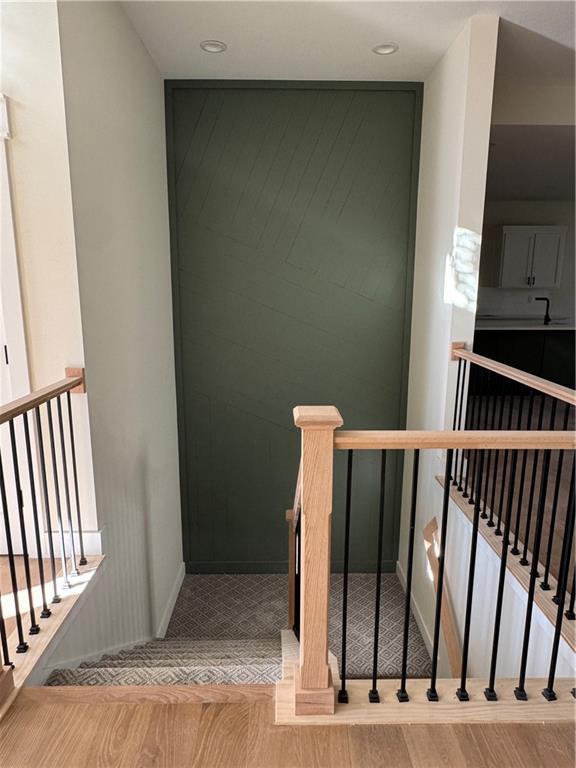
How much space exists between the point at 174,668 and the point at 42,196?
2.06 meters

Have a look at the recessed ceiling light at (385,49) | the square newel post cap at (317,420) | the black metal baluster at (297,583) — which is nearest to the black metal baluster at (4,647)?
the square newel post cap at (317,420)

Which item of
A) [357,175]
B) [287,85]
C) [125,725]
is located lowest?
A: [125,725]

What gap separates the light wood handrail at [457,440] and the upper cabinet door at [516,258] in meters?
6.44

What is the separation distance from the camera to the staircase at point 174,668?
2.03m

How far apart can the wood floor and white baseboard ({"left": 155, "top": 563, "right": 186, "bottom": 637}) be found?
2.12m

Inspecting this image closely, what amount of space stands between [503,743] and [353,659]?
2.02m

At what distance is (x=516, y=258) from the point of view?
7.32 metres

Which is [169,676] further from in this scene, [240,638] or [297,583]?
[240,638]

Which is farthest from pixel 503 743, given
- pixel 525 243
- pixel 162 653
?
pixel 525 243

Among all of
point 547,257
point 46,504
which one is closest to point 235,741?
point 46,504

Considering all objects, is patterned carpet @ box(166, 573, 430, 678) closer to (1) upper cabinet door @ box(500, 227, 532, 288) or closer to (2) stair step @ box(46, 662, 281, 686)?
(2) stair step @ box(46, 662, 281, 686)

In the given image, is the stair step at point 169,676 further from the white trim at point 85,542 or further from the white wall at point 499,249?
the white wall at point 499,249

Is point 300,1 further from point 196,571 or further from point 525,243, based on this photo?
point 525,243

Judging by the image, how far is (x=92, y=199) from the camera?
245cm
